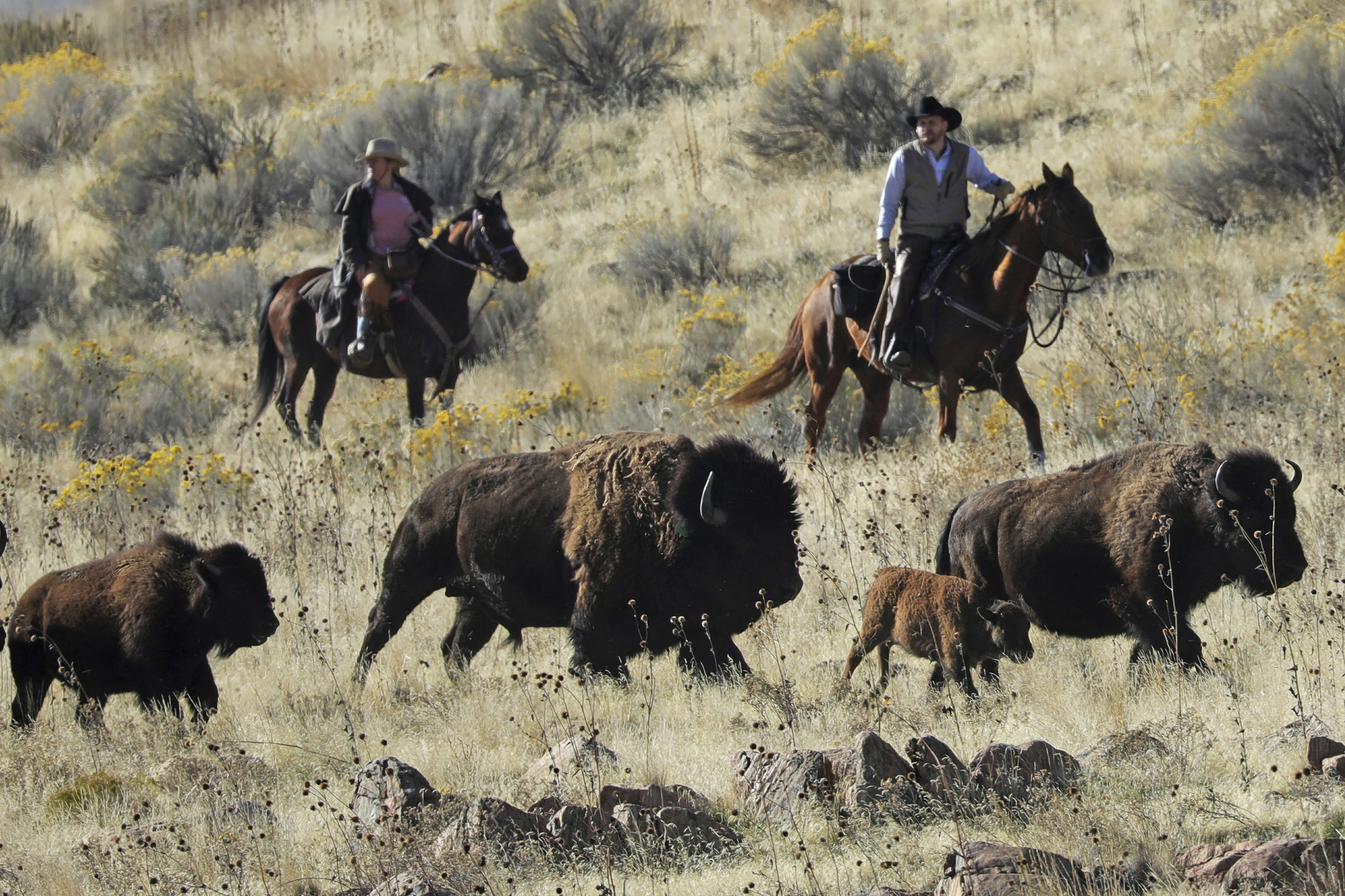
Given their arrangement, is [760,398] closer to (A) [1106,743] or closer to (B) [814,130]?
(A) [1106,743]

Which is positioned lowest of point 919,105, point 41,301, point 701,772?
point 41,301

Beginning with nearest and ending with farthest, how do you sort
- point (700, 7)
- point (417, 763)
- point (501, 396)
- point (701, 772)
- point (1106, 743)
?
point (1106, 743), point (701, 772), point (417, 763), point (501, 396), point (700, 7)

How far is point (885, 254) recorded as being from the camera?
11.8 meters

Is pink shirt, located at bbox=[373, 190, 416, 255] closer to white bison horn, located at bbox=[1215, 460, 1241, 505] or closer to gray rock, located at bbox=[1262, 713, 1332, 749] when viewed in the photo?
white bison horn, located at bbox=[1215, 460, 1241, 505]

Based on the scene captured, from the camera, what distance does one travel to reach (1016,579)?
690 centimetres

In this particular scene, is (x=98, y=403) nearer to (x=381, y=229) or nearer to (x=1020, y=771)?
(x=381, y=229)

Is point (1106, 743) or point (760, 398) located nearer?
point (1106, 743)

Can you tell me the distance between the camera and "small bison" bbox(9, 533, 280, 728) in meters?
7.11

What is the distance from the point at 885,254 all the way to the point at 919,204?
0.50 m

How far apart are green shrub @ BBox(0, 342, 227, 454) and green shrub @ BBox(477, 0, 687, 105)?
1376 cm

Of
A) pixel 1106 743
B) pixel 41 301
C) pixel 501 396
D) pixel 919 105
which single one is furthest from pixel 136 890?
pixel 41 301

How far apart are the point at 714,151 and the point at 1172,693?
2003cm

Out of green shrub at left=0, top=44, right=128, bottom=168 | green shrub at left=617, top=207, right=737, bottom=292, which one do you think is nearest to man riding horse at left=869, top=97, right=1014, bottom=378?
green shrub at left=617, top=207, right=737, bottom=292

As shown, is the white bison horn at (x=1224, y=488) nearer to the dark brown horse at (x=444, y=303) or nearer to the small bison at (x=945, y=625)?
the small bison at (x=945, y=625)
